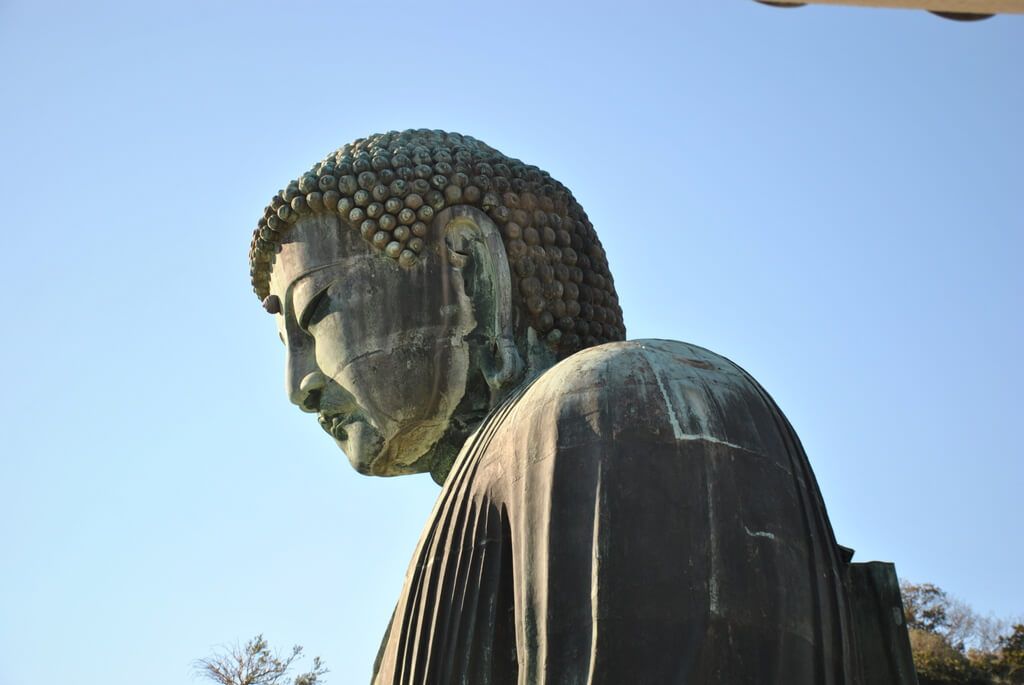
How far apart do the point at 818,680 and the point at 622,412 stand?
53.5 inches

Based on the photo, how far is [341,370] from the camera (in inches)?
376

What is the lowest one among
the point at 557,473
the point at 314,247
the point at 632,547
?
the point at 632,547

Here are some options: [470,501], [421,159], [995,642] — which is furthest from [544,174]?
[995,642]

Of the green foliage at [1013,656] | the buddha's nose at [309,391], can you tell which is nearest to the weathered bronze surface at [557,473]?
the buddha's nose at [309,391]

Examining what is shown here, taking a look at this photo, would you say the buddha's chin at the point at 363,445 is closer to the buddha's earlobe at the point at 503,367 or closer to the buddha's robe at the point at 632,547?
the buddha's earlobe at the point at 503,367

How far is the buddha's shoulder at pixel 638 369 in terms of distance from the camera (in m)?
7.70

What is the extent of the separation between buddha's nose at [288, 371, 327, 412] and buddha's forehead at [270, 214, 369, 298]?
512 millimetres

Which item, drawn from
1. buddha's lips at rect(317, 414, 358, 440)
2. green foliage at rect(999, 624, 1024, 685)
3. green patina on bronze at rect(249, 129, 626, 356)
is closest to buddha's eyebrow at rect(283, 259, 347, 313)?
green patina on bronze at rect(249, 129, 626, 356)

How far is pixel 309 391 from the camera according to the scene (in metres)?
9.77

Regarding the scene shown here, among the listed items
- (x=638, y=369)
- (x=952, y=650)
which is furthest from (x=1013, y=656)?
(x=638, y=369)

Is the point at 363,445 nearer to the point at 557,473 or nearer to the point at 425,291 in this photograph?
the point at 425,291

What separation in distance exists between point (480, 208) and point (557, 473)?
7.92 feet

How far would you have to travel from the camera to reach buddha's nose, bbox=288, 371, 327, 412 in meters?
9.73

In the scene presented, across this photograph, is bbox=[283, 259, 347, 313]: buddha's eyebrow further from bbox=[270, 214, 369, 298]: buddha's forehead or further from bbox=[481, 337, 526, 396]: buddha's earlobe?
bbox=[481, 337, 526, 396]: buddha's earlobe
